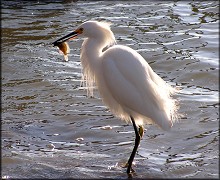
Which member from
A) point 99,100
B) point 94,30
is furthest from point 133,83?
point 99,100

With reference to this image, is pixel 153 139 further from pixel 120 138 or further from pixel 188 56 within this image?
pixel 188 56

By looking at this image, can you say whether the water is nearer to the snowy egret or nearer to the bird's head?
the snowy egret

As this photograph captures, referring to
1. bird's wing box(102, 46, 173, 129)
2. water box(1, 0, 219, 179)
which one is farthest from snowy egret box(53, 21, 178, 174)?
water box(1, 0, 219, 179)

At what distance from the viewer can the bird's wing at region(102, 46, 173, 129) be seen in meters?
5.53

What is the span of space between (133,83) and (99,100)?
2.10 metres

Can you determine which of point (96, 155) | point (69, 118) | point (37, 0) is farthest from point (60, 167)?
point (37, 0)

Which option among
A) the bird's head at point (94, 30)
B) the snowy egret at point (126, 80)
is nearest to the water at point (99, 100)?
the snowy egret at point (126, 80)

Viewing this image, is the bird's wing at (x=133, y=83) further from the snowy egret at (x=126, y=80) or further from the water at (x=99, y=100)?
the water at (x=99, y=100)

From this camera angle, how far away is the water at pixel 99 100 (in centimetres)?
573

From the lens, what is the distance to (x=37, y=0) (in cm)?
1337

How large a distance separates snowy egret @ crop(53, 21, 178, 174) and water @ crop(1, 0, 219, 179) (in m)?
0.47

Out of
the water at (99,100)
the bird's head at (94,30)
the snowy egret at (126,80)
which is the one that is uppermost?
the bird's head at (94,30)

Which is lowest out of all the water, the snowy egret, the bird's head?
the water

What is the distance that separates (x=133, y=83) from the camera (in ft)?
18.3
